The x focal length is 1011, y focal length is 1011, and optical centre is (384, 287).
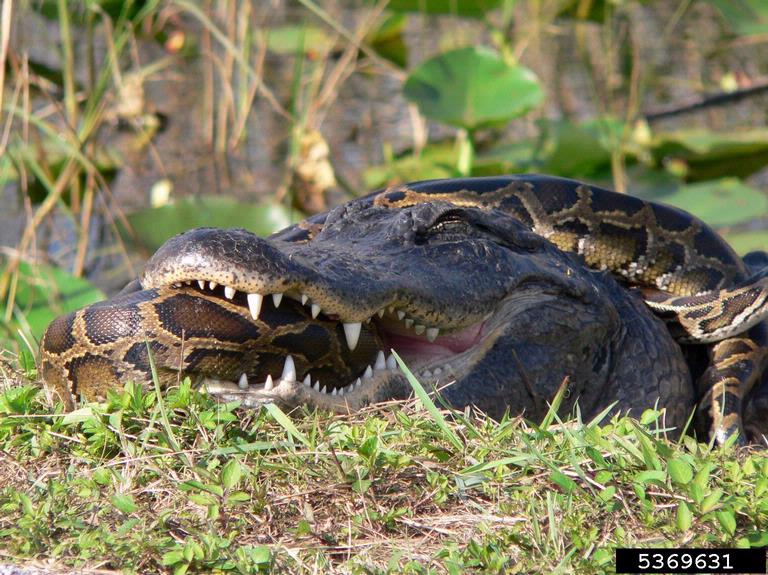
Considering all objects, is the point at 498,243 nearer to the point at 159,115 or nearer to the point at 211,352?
the point at 211,352

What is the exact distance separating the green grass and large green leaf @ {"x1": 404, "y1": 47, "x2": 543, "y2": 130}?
5538 mm

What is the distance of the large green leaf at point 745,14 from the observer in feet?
33.9

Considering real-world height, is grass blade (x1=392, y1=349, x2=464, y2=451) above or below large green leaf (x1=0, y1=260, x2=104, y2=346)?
above

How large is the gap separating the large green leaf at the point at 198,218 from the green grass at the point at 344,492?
4.76m

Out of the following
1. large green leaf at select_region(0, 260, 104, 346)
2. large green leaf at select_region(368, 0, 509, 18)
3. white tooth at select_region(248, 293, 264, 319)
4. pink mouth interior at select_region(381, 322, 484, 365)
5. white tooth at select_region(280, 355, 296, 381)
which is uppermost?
large green leaf at select_region(368, 0, 509, 18)

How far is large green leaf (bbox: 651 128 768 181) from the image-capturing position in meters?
10.1

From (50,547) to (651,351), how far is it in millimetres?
2934

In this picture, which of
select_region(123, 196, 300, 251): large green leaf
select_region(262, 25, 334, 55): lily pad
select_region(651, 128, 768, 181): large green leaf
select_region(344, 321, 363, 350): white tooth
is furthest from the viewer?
select_region(262, 25, 334, 55): lily pad

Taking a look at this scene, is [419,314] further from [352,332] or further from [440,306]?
[352,332]

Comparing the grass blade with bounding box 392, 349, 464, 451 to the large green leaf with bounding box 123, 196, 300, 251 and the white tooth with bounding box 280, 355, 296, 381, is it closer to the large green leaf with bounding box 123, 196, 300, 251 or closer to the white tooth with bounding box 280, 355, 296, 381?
the white tooth with bounding box 280, 355, 296, 381

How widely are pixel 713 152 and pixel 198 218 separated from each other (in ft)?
17.4

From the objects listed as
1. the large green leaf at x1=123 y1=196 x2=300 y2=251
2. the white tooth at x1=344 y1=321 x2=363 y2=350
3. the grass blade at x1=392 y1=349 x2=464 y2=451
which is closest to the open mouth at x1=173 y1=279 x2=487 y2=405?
the white tooth at x1=344 y1=321 x2=363 y2=350

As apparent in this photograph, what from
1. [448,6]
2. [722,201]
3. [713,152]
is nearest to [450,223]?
[722,201]

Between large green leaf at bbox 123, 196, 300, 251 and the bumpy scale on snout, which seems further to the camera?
large green leaf at bbox 123, 196, 300, 251
